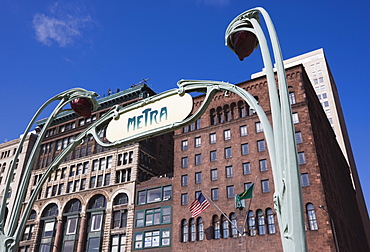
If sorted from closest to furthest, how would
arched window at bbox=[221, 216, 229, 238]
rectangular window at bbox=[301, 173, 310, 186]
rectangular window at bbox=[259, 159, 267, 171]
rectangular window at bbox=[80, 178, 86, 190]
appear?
rectangular window at bbox=[301, 173, 310, 186] → arched window at bbox=[221, 216, 229, 238] → rectangular window at bbox=[259, 159, 267, 171] → rectangular window at bbox=[80, 178, 86, 190]

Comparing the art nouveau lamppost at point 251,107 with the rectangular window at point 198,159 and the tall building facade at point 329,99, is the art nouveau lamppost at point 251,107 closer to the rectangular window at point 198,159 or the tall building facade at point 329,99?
the rectangular window at point 198,159

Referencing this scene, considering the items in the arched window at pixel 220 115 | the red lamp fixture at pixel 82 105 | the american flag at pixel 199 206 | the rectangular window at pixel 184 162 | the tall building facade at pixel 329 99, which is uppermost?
the tall building facade at pixel 329 99

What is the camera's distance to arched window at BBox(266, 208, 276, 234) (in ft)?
141

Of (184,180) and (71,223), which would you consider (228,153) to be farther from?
(71,223)

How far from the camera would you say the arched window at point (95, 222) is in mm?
55281

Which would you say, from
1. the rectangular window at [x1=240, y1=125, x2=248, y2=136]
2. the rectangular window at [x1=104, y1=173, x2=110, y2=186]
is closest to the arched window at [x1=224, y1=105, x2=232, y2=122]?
the rectangular window at [x1=240, y1=125, x2=248, y2=136]

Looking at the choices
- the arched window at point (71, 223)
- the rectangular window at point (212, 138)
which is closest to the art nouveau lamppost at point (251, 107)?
the rectangular window at point (212, 138)

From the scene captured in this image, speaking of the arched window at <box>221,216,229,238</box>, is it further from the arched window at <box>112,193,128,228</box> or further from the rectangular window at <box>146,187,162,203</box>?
the arched window at <box>112,193,128,228</box>

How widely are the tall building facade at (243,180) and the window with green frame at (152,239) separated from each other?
165 centimetres

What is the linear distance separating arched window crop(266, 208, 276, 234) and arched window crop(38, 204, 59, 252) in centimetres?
3652

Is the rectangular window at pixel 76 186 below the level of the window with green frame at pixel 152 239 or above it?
above

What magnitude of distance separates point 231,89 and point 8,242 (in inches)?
274

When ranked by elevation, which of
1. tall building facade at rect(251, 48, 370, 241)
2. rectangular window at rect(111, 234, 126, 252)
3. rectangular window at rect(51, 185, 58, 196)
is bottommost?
rectangular window at rect(111, 234, 126, 252)

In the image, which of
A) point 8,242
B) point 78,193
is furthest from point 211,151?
point 8,242
